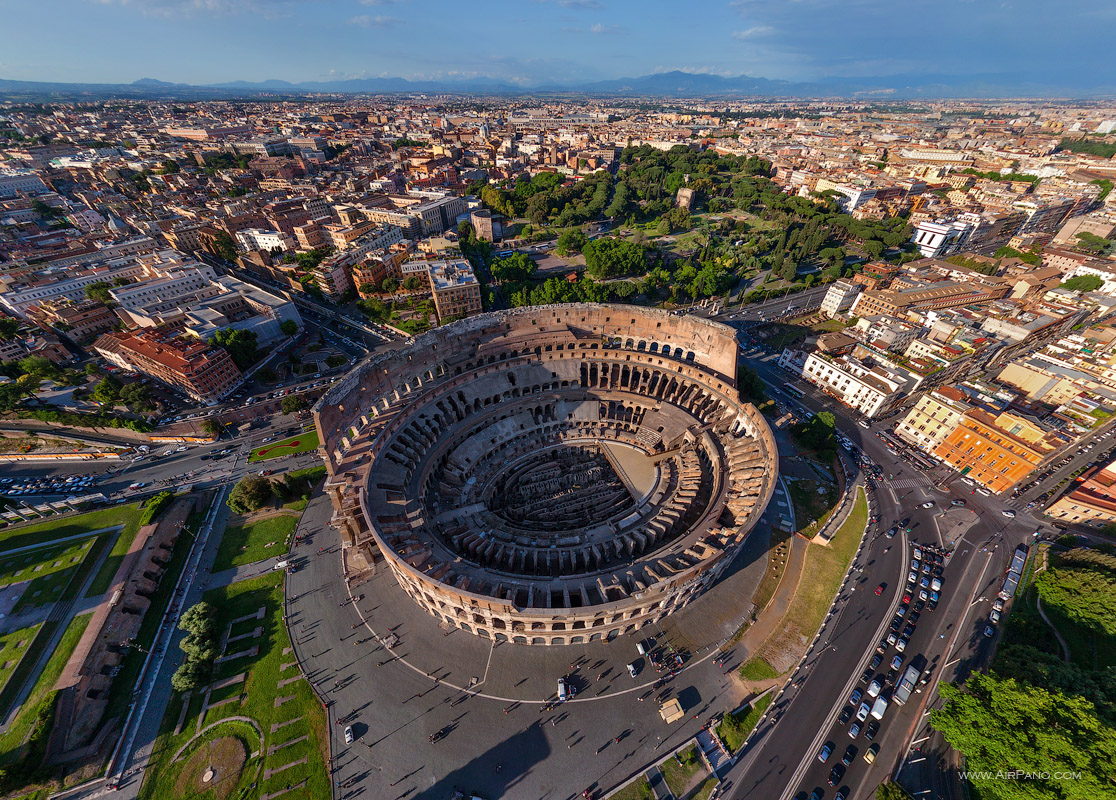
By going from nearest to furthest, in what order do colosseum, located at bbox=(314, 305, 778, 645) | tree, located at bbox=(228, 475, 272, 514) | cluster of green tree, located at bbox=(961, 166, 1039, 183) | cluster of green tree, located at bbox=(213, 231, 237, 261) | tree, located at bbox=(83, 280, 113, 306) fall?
colosseum, located at bbox=(314, 305, 778, 645), tree, located at bbox=(228, 475, 272, 514), tree, located at bbox=(83, 280, 113, 306), cluster of green tree, located at bbox=(213, 231, 237, 261), cluster of green tree, located at bbox=(961, 166, 1039, 183)

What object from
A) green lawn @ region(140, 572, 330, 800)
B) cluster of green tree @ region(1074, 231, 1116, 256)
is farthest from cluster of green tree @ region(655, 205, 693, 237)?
green lawn @ region(140, 572, 330, 800)

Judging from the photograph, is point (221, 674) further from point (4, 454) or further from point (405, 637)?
point (4, 454)

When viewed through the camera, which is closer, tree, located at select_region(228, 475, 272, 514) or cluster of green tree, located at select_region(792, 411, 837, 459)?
tree, located at select_region(228, 475, 272, 514)

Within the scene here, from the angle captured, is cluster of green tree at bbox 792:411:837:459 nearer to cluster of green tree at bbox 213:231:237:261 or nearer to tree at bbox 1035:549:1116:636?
tree at bbox 1035:549:1116:636

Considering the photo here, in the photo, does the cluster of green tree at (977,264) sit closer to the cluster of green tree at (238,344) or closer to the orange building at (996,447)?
the orange building at (996,447)

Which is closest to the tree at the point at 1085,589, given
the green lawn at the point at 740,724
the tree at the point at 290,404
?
the green lawn at the point at 740,724

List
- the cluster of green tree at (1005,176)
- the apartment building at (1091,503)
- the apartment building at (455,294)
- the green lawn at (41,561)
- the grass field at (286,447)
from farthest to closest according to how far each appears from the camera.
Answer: the cluster of green tree at (1005,176) → the apartment building at (455,294) → the grass field at (286,447) → the apartment building at (1091,503) → the green lawn at (41,561)

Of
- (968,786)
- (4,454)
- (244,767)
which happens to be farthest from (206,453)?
(968,786)
